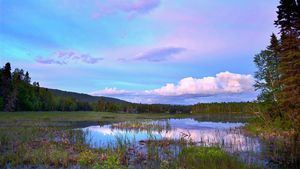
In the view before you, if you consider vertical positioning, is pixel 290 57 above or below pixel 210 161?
above

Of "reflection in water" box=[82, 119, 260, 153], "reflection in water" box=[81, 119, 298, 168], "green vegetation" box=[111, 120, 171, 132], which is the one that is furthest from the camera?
"green vegetation" box=[111, 120, 171, 132]

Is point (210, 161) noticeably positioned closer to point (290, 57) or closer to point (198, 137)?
point (198, 137)

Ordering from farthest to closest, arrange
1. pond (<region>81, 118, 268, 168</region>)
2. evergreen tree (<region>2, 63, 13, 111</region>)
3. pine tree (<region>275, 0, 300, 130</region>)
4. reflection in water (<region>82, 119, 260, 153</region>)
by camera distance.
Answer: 1. evergreen tree (<region>2, 63, 13, 111</region>)
2. pine tree (<region>275, 0, 300, 130</region>)
3. reflection in water (<region>82, 119, 260, 153</region>)
4. pond (<region>81, 118, 268, 168</region>)

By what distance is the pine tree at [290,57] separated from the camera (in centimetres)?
4066

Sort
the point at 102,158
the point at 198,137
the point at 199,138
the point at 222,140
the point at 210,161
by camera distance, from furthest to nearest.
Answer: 1. the point at 198,137
2. the point at 199,138
3. the point at 222,140
4. the point at 102,158
5. the point at 210,161

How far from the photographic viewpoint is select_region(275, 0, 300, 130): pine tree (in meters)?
40.7

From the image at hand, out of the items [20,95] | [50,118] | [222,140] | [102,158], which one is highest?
[20,95]

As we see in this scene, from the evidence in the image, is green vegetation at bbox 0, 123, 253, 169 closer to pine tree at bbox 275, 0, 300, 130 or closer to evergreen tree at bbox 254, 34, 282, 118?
pine tree at bbox 275, 0, 300, 130

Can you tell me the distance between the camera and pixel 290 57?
138ft

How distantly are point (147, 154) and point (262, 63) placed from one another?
1705 inches

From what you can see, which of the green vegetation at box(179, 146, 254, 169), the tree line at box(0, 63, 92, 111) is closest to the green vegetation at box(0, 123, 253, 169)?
the green vegetation at box(179, 146, 254, 169)

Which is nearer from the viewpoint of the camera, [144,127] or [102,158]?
[102,158]

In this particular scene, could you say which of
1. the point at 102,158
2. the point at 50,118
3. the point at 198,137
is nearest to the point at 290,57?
the point at 198,137

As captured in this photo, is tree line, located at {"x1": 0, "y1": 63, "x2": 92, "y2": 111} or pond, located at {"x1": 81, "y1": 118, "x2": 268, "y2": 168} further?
tree line, located at {"x1": 0, "y1": 63, "x2": 92, "y2": 111}
